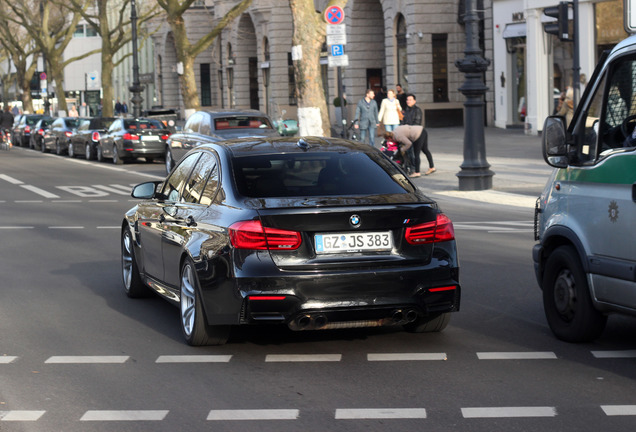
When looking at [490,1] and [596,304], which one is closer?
[596,304]

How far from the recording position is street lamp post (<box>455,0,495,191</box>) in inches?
822

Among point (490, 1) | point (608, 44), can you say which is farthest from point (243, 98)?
point (608, 44)

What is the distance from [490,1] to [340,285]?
37104 mm

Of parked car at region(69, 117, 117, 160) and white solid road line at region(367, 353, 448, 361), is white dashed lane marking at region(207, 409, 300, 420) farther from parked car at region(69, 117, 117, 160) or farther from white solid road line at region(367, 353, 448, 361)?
parked car at region(69, 117, 117, 160)

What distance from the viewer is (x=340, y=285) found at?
7309 millimetres

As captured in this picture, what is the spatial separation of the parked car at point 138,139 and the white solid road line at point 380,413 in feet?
91.3

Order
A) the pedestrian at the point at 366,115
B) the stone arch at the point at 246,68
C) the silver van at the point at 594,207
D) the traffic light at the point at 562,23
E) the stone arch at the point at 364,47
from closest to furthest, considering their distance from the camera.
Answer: the silver van at the point at 594,207 → the traffic light at the point at 562,23 → the pedestrian at the point at 366,115 → the stone arch at the point at 364,47 → the stone arch at the point at 246,68

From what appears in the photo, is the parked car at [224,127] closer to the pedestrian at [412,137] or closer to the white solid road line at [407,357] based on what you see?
the pedestrian at [412,137]

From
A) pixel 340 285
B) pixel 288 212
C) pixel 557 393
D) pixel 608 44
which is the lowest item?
pixel 557 393

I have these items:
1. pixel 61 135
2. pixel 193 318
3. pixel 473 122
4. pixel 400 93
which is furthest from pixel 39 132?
pixel 193 318

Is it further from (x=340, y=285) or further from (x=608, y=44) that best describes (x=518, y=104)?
(x=340, y=285)

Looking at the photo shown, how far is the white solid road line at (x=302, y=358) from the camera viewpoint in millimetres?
7543

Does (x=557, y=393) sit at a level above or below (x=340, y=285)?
below

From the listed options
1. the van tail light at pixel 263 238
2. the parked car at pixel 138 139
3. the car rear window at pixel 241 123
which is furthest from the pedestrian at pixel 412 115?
the van tail light at pixel 263 238
